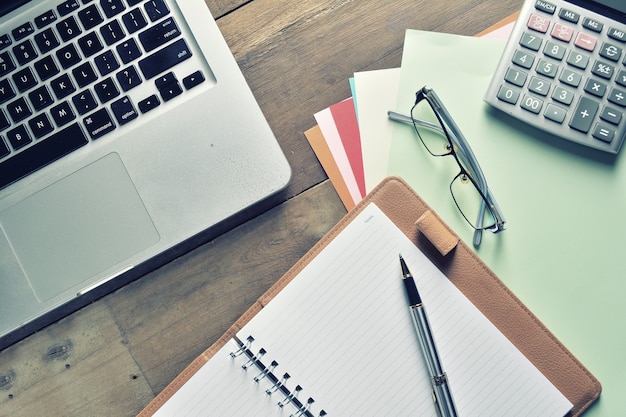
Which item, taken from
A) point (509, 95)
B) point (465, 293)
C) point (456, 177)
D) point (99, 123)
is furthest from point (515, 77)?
point (99, 123)

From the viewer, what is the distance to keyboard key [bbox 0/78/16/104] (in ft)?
1.78

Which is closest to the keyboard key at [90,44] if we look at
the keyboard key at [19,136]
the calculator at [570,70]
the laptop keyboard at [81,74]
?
the laptop keyboard at [81,74]

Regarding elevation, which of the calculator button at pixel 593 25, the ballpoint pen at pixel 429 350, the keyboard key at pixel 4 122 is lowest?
the ballpoint pen at pixel 429 350

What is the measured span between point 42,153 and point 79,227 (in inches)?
3.4

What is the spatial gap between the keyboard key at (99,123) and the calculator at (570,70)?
0.41 meters

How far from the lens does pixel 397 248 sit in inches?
21.8

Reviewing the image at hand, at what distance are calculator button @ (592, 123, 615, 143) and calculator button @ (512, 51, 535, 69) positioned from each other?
0.09 metres

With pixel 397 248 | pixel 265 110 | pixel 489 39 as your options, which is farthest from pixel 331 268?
pixel 489 39

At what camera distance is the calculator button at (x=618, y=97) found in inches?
21.0

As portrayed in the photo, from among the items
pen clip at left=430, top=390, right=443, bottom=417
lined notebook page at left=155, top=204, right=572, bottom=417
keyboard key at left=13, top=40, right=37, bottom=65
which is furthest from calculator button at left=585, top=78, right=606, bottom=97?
keyboard key at left=13, top=40, right=37, bottom=65

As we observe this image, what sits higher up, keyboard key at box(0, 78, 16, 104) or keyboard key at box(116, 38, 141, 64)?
keyboard key at box(0, 78, 16, 104)

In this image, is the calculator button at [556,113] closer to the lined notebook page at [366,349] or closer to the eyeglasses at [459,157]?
the eyeglasses at [459,157]

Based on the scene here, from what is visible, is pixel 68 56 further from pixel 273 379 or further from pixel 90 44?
pixel 273 379

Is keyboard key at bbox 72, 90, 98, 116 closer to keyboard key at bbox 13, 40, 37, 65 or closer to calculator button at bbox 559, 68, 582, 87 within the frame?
keyboard key at bbox 13, 40, 37, 65
